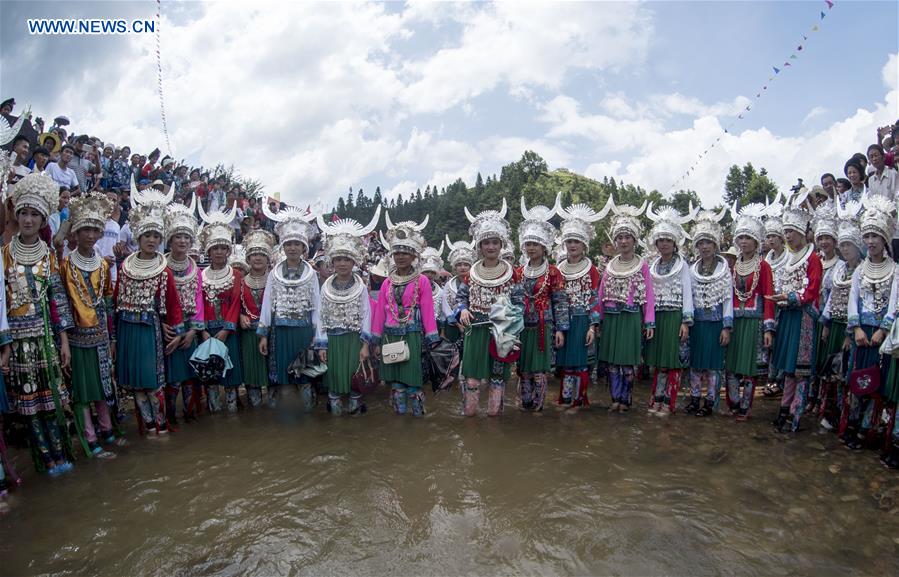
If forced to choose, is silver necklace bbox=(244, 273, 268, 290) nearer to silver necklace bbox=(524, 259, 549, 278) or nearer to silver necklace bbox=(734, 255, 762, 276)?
silver necklace bbox=(524, 259, 549, 278)

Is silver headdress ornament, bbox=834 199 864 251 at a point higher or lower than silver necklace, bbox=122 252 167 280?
higher

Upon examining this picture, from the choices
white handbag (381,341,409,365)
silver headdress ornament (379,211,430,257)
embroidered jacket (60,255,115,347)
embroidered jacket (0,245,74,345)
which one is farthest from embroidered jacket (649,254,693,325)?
embroidered jacket (0,245,74,345)

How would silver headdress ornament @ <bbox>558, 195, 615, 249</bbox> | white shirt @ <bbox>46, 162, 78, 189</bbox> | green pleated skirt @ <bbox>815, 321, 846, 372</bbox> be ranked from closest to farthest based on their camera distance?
green pleated skirt @ <bbox>815, 321, 846, 372</bbox> → silver headdress ornament @ <bbox>558, 195, 615, 249</bbox> → white shirt @ <bbox>46, 162, 78, 189</bbox>

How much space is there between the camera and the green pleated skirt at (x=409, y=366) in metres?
5.61

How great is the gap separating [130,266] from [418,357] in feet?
9.45

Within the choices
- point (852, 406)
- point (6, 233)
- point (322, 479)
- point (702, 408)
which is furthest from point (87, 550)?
point (852, 406)

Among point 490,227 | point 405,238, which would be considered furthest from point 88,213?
point 490,227

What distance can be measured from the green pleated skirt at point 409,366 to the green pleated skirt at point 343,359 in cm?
34

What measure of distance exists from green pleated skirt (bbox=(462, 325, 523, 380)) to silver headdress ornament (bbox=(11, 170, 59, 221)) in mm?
3834

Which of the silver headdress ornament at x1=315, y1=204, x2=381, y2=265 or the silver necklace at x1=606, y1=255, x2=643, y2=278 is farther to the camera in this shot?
the silver necklace at x1=606, y1=255, x2=643, y2=278

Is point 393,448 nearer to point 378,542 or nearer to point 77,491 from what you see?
point 378,542

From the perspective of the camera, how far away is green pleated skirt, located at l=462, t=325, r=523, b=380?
5645 mm

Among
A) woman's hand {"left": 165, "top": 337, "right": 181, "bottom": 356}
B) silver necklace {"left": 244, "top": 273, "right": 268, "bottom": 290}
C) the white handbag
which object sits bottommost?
the white handbag

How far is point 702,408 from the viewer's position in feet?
19.5
